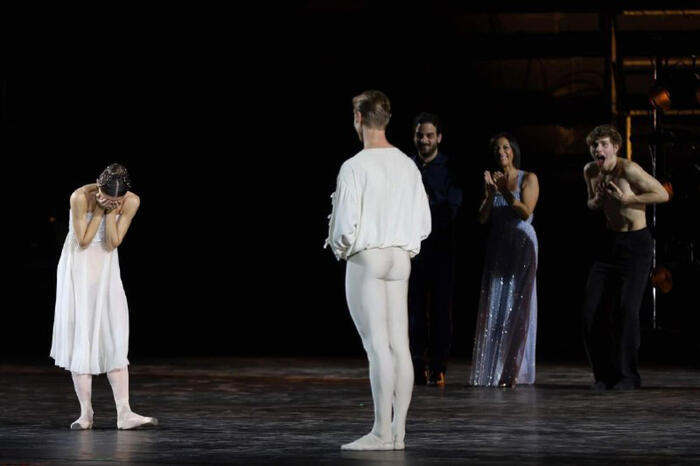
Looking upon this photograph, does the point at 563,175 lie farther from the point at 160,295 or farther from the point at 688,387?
the point at 688,387

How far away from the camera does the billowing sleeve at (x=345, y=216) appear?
18.8ft

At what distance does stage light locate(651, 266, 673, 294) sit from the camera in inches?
427

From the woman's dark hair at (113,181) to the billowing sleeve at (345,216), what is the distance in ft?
4.11

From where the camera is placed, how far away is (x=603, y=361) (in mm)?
8594

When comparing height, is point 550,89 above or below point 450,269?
above

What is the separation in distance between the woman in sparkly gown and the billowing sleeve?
318cm

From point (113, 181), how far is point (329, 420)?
55.8 inches

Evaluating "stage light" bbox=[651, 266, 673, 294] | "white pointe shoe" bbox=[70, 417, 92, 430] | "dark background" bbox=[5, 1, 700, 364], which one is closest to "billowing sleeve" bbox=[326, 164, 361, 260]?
"white pointe shoe" bbox=[70, 417, 92, 430]

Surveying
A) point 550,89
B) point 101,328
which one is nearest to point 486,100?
point 550,89

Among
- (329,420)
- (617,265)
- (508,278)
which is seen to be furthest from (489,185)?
(329,420)

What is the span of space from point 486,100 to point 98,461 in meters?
8.42

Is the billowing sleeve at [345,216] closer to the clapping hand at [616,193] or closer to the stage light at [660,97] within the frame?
the clapping hand at [616,193]

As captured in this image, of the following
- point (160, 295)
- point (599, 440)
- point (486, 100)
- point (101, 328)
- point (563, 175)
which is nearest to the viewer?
point (599, 440)

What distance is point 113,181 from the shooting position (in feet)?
21.8
